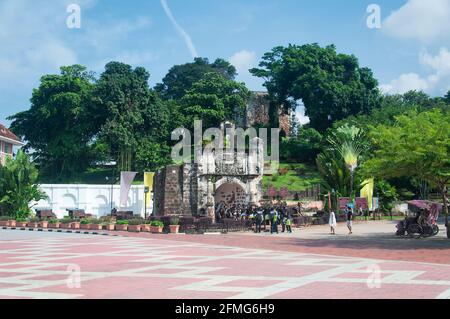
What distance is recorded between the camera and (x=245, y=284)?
1120cm

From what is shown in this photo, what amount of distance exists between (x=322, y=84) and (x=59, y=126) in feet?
103

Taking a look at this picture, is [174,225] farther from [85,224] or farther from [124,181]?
[124,181]

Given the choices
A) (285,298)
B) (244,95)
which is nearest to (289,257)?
(285,298)

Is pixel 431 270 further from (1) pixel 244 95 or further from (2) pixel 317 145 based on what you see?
(1) pixel 244 95

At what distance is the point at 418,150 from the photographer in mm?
19891

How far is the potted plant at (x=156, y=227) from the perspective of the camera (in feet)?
98.3

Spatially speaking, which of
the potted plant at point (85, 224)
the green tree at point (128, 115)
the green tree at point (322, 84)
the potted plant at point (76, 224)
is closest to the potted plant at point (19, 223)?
the potted plant at point (76, 224)

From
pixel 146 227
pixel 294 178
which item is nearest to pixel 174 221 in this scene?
pixel 146 227

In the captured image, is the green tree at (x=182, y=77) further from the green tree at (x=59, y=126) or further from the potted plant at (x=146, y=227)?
the potted plant at (x=146, y=227)

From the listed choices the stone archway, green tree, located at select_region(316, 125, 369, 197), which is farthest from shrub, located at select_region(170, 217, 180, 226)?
green tree, located at select_region(316, 125, 369, 197)

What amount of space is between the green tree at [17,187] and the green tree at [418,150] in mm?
28446

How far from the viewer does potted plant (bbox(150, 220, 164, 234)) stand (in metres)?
30.0

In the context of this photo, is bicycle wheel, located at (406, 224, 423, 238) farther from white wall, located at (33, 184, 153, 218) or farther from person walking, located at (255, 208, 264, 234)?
white wall, located at (33, 184, 153, 218)
